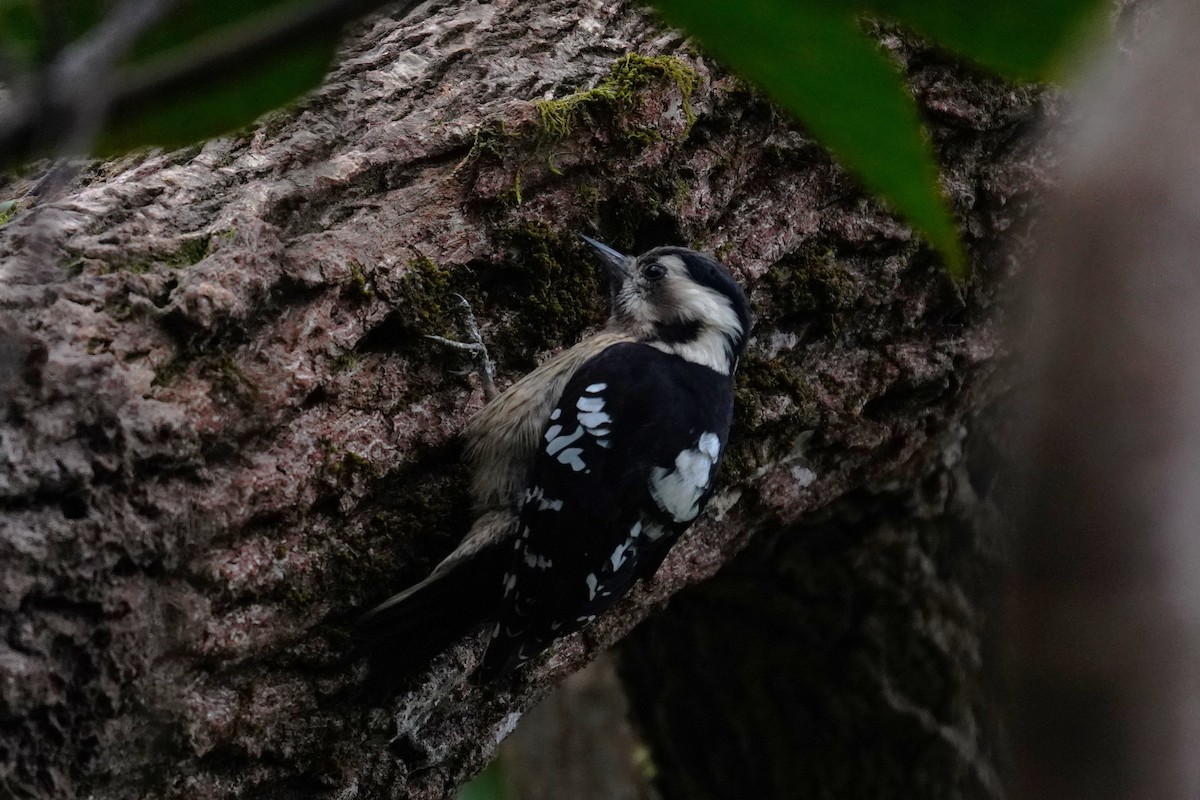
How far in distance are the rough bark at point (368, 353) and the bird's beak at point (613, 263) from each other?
0.06 metres

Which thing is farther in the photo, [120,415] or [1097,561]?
[120,415]

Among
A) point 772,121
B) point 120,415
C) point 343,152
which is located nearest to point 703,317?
point 772,121

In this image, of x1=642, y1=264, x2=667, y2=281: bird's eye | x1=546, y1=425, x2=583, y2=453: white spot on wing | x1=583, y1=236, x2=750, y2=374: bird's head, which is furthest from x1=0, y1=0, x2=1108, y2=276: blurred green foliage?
x1=642, y1=264, x2=667, y2=281: bird's eye

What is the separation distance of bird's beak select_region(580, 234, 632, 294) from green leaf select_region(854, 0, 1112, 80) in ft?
7.77

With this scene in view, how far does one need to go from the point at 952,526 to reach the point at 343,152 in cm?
249

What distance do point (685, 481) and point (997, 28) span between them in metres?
2.15

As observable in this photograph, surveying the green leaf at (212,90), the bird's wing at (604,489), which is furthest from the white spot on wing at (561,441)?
the green leaf at (212,90)

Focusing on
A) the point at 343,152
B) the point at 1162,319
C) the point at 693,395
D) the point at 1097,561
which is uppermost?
the point at 1162,319

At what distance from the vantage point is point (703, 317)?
3.07 m

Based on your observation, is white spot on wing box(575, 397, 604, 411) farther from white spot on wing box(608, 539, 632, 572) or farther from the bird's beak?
the bird's beak

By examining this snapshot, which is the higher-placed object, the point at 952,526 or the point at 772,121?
the point at 772,121

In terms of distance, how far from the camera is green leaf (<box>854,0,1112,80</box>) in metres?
0.58

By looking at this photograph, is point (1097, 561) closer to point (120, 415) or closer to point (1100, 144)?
point (1100, 144)

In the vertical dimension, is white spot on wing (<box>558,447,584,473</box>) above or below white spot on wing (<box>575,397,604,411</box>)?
below
